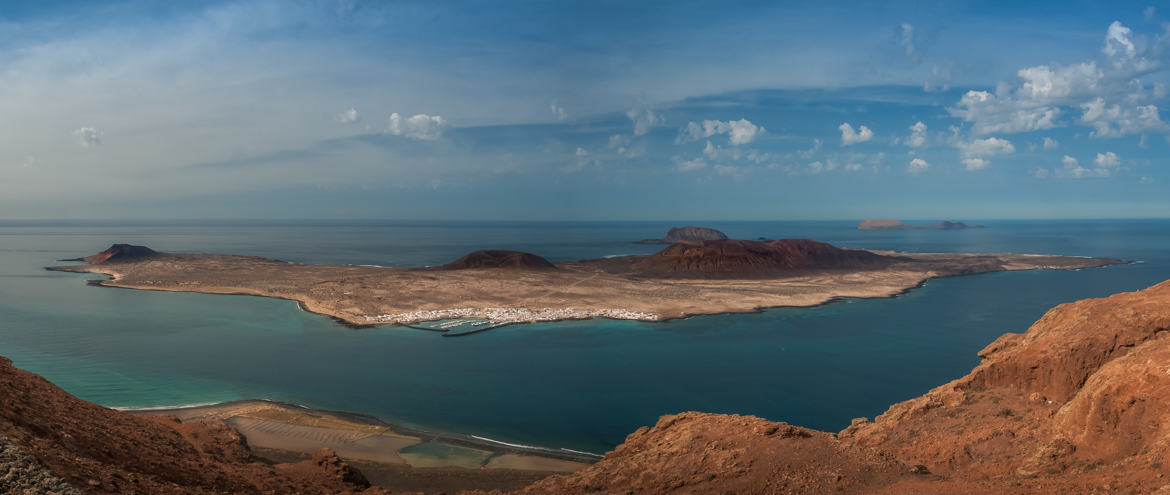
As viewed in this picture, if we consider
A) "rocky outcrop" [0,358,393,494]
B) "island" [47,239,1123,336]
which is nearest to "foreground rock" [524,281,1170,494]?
"rocky outcrop" [0,358,393,494]

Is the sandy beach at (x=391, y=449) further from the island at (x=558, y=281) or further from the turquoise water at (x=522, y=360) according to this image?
the island at (x=558, y=281)

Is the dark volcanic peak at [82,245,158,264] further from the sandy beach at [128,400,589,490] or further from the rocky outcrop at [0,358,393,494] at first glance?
the rocky outcrop at [0,358,393,494]

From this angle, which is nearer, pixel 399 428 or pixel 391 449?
pixel 391 449

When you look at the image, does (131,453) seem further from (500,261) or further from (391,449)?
(500,261)

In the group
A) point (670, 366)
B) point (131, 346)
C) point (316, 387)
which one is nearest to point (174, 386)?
point (316, 387)

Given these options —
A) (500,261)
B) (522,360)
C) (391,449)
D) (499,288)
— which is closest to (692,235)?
(500,261)

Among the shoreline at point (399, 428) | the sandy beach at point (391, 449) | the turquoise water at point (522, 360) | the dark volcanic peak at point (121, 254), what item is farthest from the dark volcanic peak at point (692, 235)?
the sandy beach at point (391, 449)
